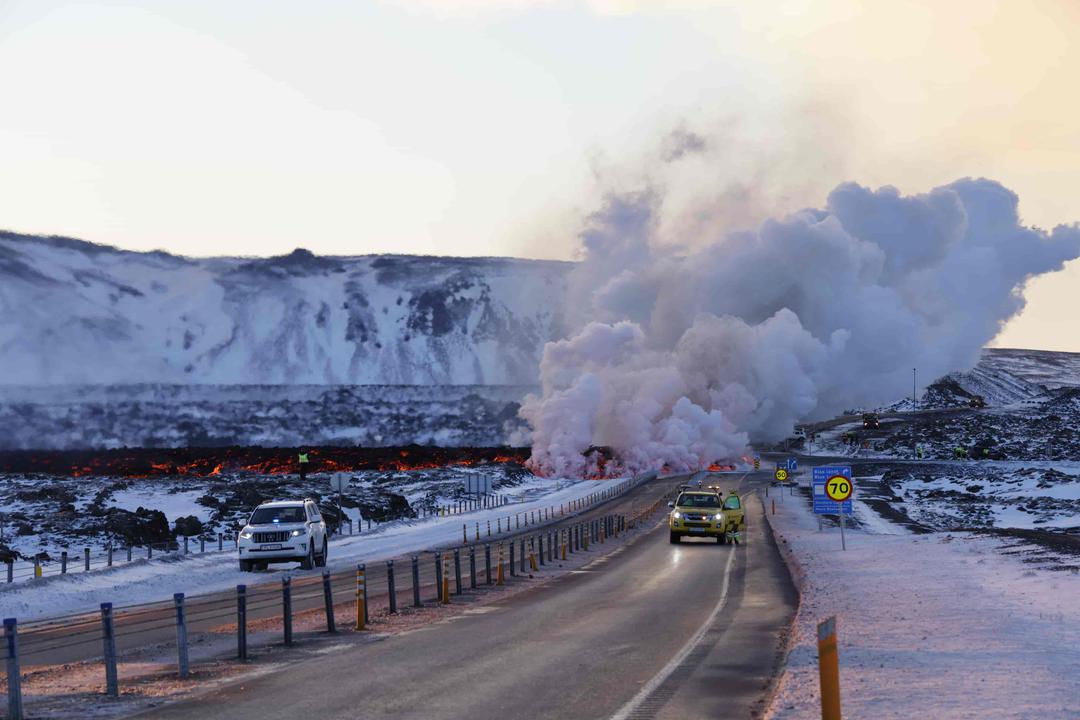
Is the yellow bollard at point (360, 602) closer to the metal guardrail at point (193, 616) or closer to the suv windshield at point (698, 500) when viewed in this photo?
the metal guardrail at point (193, 616)

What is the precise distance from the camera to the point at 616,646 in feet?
61.9

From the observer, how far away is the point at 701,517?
4762 cm

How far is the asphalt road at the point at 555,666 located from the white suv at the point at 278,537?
12674mm

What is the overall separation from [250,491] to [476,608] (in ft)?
211

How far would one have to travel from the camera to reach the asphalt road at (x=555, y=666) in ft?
44.1

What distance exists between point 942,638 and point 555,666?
573 centimetres

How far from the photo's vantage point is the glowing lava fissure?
4998 inches

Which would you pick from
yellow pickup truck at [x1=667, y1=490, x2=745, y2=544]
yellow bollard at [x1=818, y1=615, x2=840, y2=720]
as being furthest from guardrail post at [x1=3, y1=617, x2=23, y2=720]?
yellow pickup truck at [x1=667, y1=490, x2=745, y2=544]

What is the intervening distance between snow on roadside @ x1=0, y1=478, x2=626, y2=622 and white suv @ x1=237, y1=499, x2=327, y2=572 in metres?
0.61

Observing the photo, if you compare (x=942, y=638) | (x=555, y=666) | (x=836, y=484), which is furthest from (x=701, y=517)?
(x=555, y=666)

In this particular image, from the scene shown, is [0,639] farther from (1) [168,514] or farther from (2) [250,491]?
(2) [250,491]

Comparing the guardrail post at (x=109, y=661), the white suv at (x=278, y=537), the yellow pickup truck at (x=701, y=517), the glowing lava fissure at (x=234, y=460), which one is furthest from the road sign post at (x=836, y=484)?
the glowing lava fissure at (x=234, y=460)

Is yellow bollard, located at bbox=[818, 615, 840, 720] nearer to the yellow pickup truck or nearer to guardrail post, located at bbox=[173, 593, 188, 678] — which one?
guardrail post, located at bbox=[173, 593, 188, 678]

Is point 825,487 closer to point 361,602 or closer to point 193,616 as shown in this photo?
point 193,616
